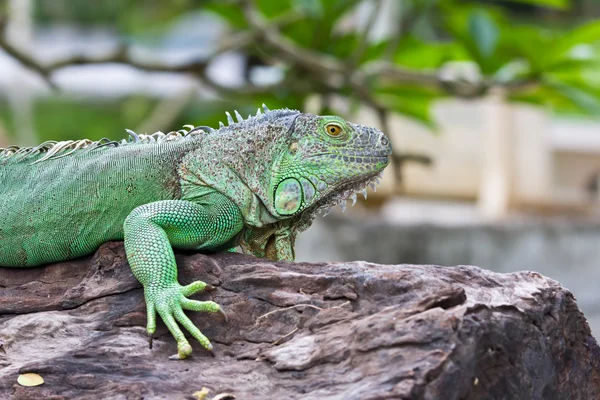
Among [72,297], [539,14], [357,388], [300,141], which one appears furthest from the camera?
[539,14]

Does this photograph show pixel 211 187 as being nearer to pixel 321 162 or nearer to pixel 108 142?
pixel 321 162

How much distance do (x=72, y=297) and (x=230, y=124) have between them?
5.06 feet

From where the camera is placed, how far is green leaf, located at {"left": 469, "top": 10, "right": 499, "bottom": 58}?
878 centimetres

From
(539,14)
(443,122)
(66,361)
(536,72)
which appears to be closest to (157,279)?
(66,361)

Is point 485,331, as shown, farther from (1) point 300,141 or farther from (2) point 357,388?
(1) point 300,141

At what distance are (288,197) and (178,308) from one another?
3.45ft

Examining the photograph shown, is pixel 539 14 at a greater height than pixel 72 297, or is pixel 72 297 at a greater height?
pixel 539 14

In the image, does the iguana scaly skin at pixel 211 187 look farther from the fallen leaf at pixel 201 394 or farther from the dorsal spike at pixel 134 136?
the fallen leaf at pixel 201 394

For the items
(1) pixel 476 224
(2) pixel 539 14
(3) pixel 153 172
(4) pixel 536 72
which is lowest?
(1) pixel 476 224

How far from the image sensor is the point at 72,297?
4406mm

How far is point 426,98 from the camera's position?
10.3 meters

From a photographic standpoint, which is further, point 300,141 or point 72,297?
point 300,141

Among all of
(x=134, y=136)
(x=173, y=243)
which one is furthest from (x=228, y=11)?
(x=173, y=243)

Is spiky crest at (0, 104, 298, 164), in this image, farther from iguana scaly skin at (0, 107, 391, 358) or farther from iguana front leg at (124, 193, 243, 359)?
iguana front leg at (124, 193, 243, 359)
